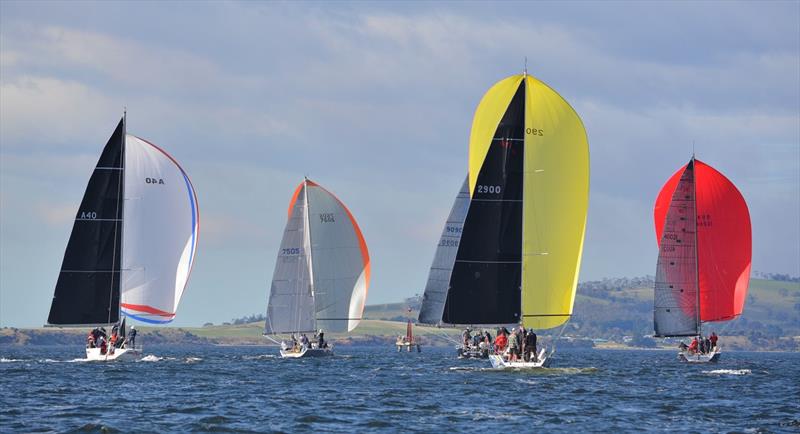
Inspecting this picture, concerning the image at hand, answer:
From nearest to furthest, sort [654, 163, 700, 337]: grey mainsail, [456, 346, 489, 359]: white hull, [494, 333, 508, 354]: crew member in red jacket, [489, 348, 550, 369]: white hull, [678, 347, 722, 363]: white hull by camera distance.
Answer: [489, 348, 550, 369]: white hull → [494, 333, 508, 354]: crew member in red jacket → [456, 346, 489, 359]: white hull → [654, 163, 700, 337]: grey mainsail → [678, 347, 722, 363]: white hull

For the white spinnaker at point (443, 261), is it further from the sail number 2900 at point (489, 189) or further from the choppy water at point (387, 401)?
the sail number 2900 at point (489, 189)

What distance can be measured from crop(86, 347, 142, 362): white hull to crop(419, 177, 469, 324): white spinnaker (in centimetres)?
1906

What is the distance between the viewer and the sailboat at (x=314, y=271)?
76375 mm

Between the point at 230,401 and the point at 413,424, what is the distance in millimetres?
8429

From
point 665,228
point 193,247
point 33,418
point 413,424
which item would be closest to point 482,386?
point 413,424

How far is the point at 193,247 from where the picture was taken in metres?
64.8

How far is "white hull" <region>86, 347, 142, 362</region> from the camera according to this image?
61.8 m

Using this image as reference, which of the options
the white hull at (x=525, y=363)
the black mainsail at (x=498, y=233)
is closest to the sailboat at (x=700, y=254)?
the white hull at (x=525, y=363)

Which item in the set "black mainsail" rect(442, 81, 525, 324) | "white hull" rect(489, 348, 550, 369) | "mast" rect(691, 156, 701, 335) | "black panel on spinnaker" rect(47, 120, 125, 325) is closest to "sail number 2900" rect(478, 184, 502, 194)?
"black mainsail" rect(442, 81, 525, 324)

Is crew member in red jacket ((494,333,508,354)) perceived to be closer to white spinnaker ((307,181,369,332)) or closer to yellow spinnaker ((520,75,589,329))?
yellow spinnaker ((520,75,589,329))

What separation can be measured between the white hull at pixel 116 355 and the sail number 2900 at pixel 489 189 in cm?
2197

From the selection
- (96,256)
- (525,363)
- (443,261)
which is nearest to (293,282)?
(443,261)

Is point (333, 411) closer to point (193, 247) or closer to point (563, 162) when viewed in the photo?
point (563, 162)

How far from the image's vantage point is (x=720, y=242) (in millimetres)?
74375
